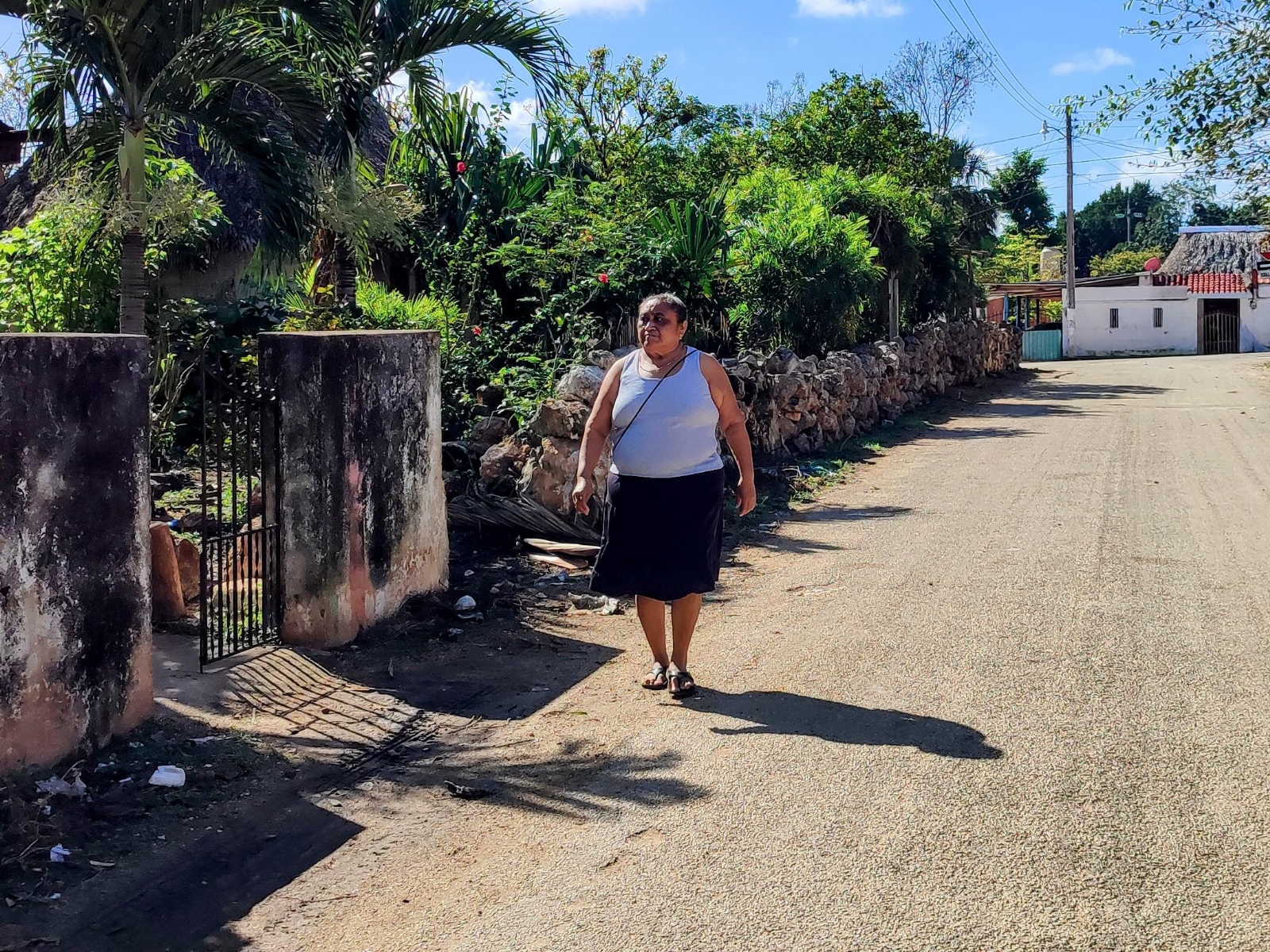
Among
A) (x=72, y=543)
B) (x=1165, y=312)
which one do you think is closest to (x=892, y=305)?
(x=72, y=543)

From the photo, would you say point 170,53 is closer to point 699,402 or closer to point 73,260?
point 73,260

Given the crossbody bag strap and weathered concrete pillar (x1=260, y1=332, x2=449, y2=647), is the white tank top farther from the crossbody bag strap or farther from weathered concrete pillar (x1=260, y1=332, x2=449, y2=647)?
weathered concrete pillar (x1=260, y1=332, x2=449, y2=647)

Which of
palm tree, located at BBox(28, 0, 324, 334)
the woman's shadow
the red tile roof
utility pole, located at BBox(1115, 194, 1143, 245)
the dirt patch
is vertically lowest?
the dirt patch

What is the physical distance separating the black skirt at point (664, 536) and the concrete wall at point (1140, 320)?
150 ft

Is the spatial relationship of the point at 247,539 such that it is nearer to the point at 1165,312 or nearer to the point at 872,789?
the point at 872,789

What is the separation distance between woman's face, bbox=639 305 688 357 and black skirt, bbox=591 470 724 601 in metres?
0.56

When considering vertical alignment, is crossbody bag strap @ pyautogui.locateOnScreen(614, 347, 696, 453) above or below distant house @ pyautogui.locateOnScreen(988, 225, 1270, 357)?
below

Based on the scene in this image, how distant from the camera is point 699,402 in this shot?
205 inches

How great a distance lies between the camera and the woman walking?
5215 mm

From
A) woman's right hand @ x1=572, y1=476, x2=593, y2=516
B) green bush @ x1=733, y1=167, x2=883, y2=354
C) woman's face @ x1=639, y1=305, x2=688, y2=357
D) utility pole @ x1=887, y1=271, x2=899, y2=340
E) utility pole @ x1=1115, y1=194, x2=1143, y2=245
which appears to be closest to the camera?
woman's face @ x1=639, y1=305, x2=688, y2=357

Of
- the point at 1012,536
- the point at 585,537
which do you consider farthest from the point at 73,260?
the point at 1012,536

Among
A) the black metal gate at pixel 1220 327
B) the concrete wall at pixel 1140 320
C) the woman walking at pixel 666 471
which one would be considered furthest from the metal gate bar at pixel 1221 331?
the woman walking at pixel 666 471

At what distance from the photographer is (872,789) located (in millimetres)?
4160

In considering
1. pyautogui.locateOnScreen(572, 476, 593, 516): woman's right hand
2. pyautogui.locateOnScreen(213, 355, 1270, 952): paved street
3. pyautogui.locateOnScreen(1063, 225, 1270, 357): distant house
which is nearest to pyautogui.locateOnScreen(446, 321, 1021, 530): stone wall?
pyautogui.locateOnScreen(213, 355, 1270, 952): paved street
